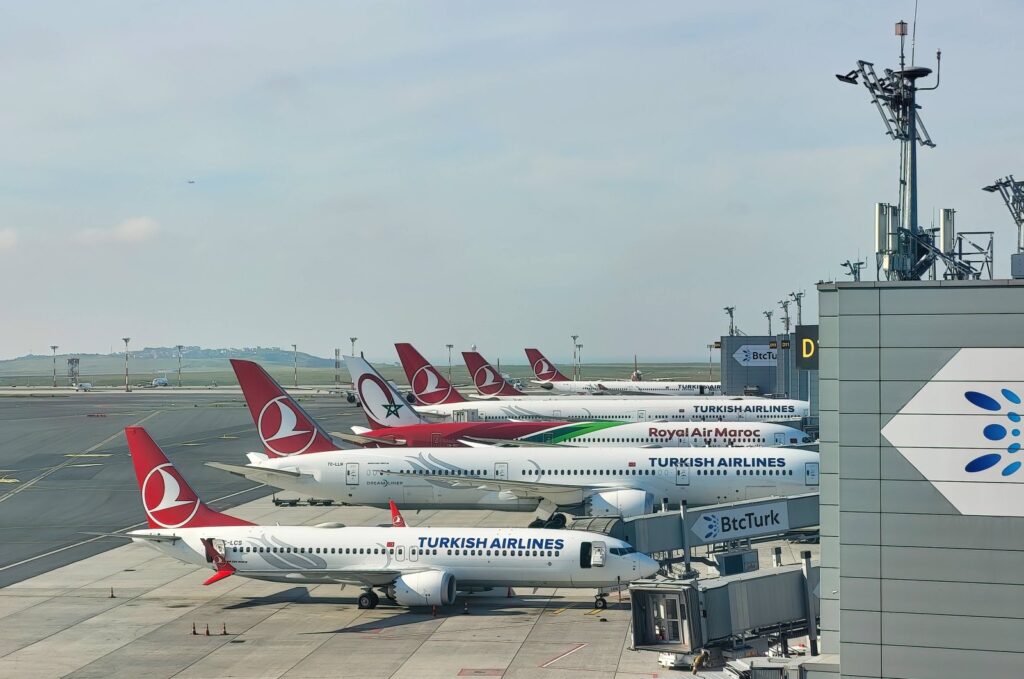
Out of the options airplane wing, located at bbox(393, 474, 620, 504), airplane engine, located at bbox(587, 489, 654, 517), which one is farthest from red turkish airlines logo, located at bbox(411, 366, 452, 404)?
airplane engine, located at bbox(587, 489, 654, 517)

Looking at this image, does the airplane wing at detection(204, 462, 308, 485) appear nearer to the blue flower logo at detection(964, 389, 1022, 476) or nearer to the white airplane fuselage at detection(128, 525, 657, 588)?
the white airplane fuselage at detection(128, 525, 657, 588)

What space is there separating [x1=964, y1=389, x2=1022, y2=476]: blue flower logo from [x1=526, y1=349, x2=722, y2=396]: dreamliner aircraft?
129 meters

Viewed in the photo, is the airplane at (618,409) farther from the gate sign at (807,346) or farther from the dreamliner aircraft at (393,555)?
the gate sign at (807,346)

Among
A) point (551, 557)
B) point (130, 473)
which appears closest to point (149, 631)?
point (551, 557)

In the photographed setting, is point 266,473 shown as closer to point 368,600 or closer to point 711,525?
point 368,600

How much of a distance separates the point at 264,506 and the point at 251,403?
13143 millimetres

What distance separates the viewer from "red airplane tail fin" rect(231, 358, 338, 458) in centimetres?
7200

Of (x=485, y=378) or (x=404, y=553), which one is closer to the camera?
(x=404, y=553)

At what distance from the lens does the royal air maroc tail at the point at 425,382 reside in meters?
115

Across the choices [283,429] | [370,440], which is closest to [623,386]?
[370,440]

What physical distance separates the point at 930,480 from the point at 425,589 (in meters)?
30.3

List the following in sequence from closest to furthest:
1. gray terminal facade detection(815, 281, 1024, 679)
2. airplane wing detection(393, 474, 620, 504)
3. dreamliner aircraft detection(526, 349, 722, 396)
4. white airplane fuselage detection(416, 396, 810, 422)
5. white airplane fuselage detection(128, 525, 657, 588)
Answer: gray terminal facade detection(815, 281, 1024, 679)
white airplane fuselage detection(128, 525, 657, 588)
airplane wing detection(393, 474, 620, 504)
white airplane fuselage detection(416, 396, 810, 422)
dreamliner aircraft detection(526, 349, 722, 396)

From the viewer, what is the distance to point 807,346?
106 ft

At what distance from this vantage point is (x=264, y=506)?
8250 cm
